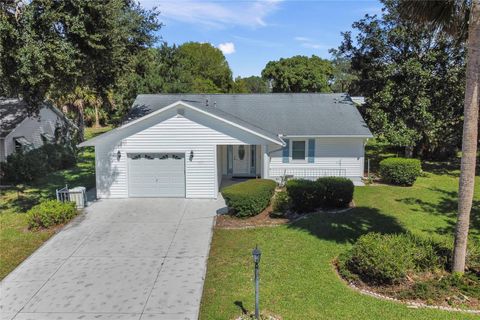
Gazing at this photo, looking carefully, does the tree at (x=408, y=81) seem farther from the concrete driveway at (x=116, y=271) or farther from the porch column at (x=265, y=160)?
the concrete driveway at (x=116, y=271)

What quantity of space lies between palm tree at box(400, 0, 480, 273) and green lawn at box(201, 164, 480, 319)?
1.82 m

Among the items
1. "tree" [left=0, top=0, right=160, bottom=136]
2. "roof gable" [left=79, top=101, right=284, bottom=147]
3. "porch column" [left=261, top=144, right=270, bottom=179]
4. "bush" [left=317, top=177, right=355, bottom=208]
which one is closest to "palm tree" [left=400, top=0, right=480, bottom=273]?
"bush" [left=317, top=177, right=355, bottom=208]

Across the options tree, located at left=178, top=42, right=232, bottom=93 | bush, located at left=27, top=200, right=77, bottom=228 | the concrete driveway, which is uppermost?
tree, located at left=178, top=42, right=232, bottom=93

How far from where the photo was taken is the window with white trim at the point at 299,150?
20.3 m

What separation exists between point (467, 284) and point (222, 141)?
35.4 ft

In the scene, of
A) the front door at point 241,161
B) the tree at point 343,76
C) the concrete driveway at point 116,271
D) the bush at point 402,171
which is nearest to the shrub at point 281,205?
the concrete driveway at point 116,271

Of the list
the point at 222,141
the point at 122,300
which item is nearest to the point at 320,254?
the point at 122,300

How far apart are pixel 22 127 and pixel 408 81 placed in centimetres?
2308

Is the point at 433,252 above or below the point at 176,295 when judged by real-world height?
above

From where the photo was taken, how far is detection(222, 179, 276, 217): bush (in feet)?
44.6

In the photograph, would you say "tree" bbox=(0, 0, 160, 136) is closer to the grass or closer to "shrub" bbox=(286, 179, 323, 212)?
→ the grass

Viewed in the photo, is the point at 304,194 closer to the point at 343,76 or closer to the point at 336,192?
the point at 336,192

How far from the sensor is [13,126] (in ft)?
76.9

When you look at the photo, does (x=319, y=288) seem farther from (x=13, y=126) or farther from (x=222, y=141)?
(x=13, y=126)
